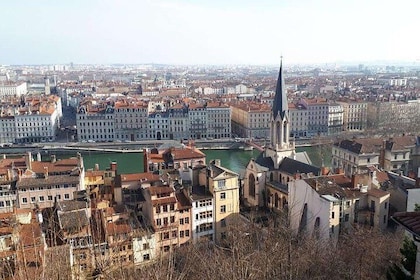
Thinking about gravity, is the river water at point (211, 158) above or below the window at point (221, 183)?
below

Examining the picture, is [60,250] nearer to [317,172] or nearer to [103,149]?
[317,172]

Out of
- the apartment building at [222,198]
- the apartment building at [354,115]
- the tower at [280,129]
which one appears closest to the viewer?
the apartment building at [222,198]

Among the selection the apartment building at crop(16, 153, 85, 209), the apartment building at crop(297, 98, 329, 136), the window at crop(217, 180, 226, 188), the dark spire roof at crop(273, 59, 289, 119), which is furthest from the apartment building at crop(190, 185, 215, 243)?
the apartment building at crop(297, 98, 329, 136)

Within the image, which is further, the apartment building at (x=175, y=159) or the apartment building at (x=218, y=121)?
the apartment building at (x=218, y=121)

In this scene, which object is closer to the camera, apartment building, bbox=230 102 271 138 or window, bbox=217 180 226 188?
window, bbox=217 180 226 188

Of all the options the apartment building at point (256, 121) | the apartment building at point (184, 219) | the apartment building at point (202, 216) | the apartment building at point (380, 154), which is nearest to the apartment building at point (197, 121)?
the apartment building at point (256, 121)

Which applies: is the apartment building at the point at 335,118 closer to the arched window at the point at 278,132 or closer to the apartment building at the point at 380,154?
the apartment building at the point at 380,154

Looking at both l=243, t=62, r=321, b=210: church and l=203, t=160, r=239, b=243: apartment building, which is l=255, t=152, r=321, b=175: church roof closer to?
l=243, t=62, r=321, b=210: church
